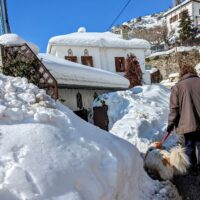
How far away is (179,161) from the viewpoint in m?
5.57

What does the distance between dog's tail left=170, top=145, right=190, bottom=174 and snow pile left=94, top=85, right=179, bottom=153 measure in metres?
1.54

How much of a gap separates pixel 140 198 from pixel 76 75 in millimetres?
9567

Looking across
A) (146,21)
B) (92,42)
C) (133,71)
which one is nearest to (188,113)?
(133,71)

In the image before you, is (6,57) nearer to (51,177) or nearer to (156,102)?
(156,102)

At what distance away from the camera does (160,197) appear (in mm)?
5098

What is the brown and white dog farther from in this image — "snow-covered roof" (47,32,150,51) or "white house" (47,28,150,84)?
"snow-covered roof" (47,32,150,51)

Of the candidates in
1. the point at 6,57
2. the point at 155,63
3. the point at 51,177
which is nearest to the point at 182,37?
the point at 155,63

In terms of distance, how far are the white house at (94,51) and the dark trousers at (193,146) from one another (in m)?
20.5

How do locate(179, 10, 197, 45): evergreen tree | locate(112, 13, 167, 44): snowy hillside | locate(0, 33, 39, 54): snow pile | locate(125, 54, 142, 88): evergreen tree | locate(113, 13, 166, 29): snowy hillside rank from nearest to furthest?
1. locate(0, 33, 39, 54): snow pile
2. locate(125, 54, 142, 88): evergreen tree
3. locate(179, 10, 197, 45): evergreen tree
4. locate(112, 13, 167, 44): snowy hillside
5. locate(113, 13, 166, 29): snowy hillside

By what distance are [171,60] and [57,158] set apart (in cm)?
3411

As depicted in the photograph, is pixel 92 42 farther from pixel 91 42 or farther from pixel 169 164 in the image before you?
pixel 169 164

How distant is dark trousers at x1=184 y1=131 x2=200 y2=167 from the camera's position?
5739 millimetres

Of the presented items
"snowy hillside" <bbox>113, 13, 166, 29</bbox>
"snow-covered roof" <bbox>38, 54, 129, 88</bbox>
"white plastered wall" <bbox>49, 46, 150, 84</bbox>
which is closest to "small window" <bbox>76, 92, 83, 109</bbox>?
"snow-covered roof" <bbox>38, 54, 129, 88</bbox>

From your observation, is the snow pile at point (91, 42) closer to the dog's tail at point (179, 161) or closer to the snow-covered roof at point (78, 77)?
the snow-covered roof at point (78, 77)
